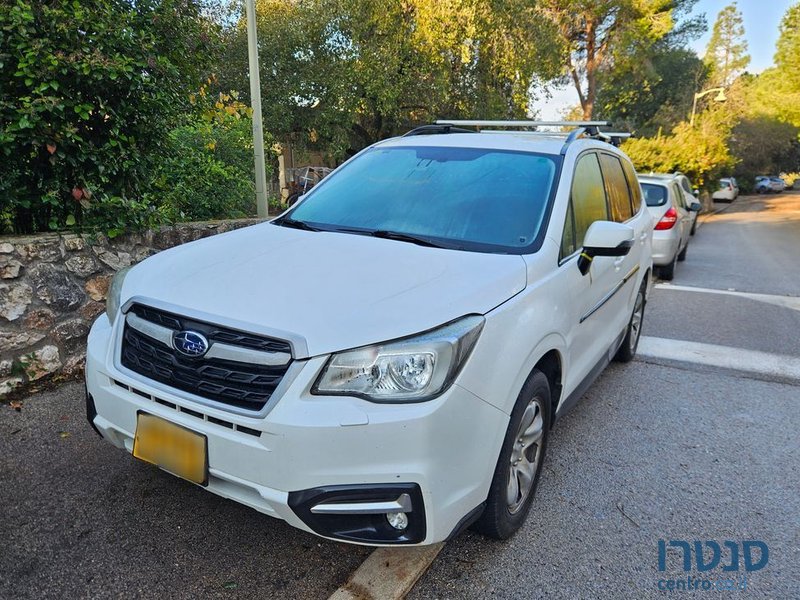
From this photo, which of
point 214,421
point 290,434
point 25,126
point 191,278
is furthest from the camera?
point 25,126

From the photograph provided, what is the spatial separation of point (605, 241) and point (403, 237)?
1.01 m

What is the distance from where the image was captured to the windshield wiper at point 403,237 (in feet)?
9.11

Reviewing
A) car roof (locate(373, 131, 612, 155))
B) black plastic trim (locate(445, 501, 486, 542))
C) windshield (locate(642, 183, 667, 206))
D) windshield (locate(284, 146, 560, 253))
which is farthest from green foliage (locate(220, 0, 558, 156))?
black plastic trim (locate(445, 501, 486, 542))

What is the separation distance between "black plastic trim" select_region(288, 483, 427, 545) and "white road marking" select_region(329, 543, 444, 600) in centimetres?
41

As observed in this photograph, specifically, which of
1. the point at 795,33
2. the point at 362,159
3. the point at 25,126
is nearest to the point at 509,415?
the point at 362,159

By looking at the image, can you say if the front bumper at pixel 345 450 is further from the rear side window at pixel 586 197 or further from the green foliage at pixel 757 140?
the green foliage at pixel 757 140

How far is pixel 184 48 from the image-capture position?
192 inches

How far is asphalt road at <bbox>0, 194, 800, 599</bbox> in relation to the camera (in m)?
2.32

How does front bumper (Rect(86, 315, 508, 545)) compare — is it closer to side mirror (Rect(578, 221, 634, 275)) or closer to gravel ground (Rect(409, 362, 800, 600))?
gravel ground (Rect(409, 362, 800, 600))

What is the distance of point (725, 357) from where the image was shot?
534 cm

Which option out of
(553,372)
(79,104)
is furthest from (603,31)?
(553,372)

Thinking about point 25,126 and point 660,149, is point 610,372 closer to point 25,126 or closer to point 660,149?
point 25,126

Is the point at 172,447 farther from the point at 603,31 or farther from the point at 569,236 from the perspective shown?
the point at 603,31

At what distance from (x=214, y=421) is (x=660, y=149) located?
82.0 feet
